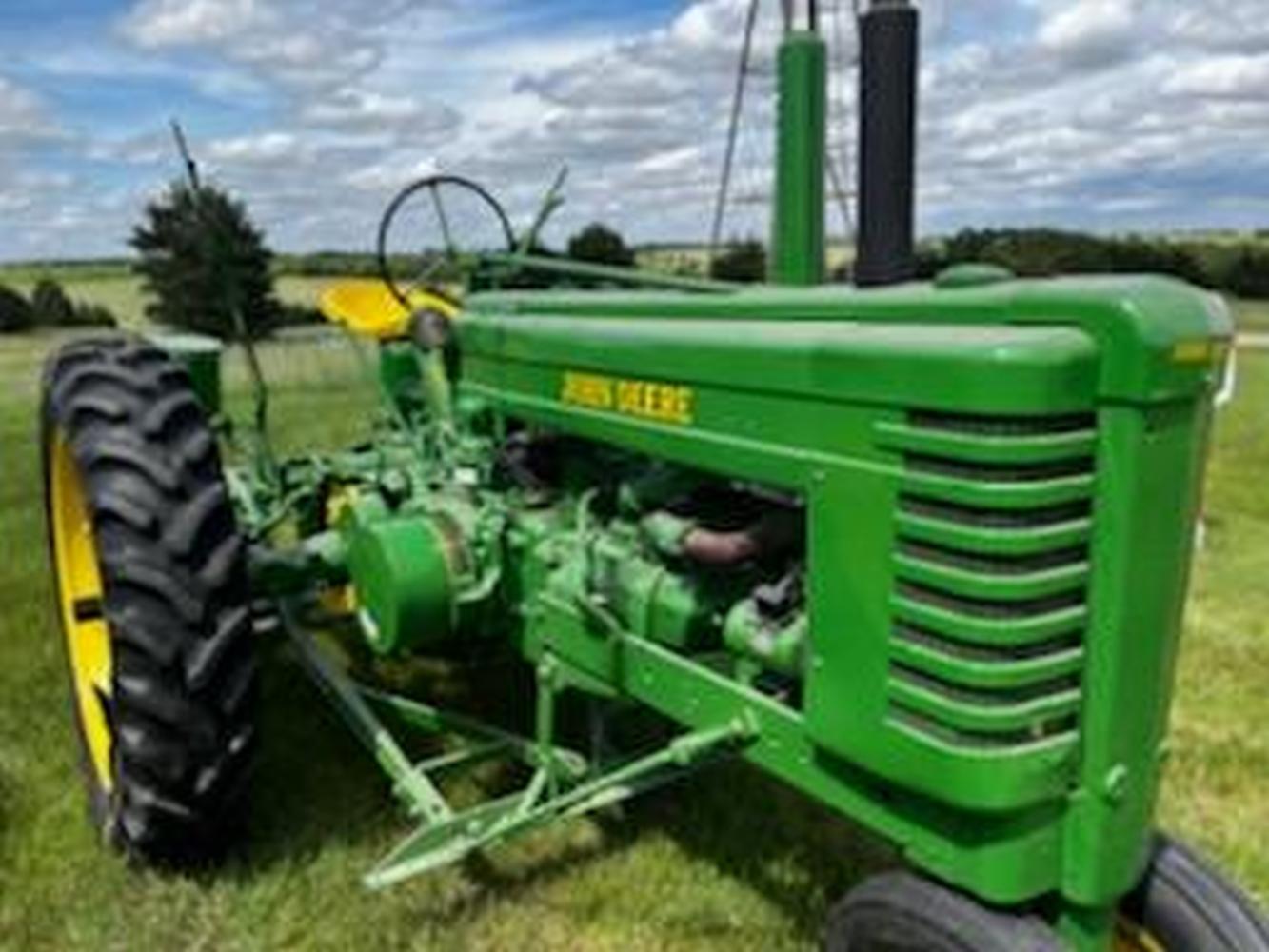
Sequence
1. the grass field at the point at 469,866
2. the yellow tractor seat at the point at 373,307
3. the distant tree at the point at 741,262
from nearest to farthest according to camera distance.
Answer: the grass field at the point at 469,866
the yellow tractor seat at the point at 373,307
the distant tree at the point at 741,262

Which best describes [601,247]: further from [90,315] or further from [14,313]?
[14,313]

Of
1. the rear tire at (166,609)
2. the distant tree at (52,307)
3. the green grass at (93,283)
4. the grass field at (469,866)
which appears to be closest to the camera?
the rear tire at (166,609)

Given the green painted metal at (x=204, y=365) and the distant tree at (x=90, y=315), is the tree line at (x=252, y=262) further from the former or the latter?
the distant tree at (x=90, y=315)

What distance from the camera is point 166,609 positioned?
368 cm

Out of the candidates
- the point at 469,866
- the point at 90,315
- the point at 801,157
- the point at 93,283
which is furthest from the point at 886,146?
the point at 93,283

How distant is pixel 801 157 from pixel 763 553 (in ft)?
5.49

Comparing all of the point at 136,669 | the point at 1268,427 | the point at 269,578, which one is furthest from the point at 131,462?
the point at 1268,427

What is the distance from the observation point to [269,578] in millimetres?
4465

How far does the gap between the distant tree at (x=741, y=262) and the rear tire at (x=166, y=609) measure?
209 cm

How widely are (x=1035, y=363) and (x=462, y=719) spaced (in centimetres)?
234

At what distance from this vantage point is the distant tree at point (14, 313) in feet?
113

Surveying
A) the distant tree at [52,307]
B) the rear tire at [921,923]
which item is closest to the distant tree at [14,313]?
the distant tree at [52,307]

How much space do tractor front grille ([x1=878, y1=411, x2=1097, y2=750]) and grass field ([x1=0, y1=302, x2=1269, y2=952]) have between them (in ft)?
4.75

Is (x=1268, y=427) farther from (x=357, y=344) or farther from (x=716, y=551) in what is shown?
(x=716, y=551)
